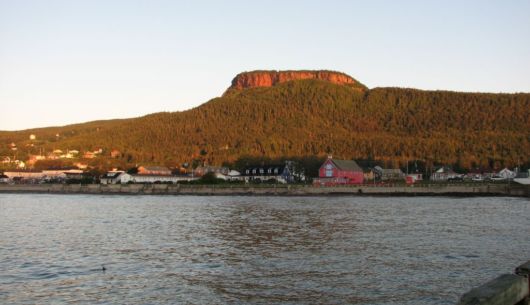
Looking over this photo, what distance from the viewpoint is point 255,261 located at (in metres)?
24.0

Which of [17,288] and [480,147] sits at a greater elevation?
[480,147]

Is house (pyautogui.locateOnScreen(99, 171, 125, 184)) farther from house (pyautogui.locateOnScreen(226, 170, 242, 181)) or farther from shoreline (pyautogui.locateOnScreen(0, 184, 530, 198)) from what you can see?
house (pyautogui.locateOnScreen(226, 170, 242, 181))

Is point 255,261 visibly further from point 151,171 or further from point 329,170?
point 151,171

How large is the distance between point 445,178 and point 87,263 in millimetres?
132956

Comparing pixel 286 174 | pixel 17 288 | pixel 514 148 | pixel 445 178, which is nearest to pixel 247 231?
pixel 17 288

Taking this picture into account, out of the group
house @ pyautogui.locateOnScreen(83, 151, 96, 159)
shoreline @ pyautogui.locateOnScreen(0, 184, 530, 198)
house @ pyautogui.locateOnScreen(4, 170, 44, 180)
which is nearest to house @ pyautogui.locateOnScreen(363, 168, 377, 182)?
shoreline @ pyautogui.locateOnScreen(0, 184, 530, 198)

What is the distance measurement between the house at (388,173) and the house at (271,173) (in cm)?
2360

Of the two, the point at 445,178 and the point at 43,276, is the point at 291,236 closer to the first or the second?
the point at 43,276

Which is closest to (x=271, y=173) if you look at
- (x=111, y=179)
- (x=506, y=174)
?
(x=111, y=179)

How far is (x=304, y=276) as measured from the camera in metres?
20.6

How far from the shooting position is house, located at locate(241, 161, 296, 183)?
5330 inches

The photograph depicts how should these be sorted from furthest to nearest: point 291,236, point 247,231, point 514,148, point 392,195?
1. point 514,148
2. point 392,195
3. point 247,231
4. point 291,236

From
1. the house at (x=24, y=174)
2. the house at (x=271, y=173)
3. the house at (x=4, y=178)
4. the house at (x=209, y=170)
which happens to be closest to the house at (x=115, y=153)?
the house at (x=24, y=174)

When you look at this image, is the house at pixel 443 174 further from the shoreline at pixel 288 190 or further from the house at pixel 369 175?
the shoreline at pixel 288 190
